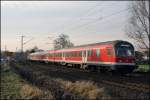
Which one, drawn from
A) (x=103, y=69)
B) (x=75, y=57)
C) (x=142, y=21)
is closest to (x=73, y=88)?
(x=103, y=69)

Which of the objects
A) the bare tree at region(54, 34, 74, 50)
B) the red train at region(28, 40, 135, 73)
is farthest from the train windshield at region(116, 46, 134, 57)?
the bare tree at region(54, 34, 74, 50)

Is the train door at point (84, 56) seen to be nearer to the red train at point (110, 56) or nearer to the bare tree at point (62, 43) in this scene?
the red train at point (110, 56)

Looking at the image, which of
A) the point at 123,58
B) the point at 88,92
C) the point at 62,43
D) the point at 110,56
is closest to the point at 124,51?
the point at 123,58

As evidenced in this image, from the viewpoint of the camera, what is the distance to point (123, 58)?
1105 inches

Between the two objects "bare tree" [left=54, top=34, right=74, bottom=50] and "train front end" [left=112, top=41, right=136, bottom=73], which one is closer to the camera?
"train front end" [left=112, top=41, right=136, bottom=73]

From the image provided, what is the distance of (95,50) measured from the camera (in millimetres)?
32969

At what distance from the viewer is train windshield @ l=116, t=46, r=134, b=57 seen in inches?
Result: 1108

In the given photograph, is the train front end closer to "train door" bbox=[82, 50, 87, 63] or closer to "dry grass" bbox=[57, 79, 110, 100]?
"train door" bbox=[82, 50, 87, 63]

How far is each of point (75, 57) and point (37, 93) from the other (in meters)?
27.2

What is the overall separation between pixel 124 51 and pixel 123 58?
746mm

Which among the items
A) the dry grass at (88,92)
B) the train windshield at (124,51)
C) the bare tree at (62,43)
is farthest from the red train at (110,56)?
the bare tree at (62,43)

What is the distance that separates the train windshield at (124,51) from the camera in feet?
92.3

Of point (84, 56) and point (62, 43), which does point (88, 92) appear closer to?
point (84, 56)

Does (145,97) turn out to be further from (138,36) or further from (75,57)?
(138,36)
